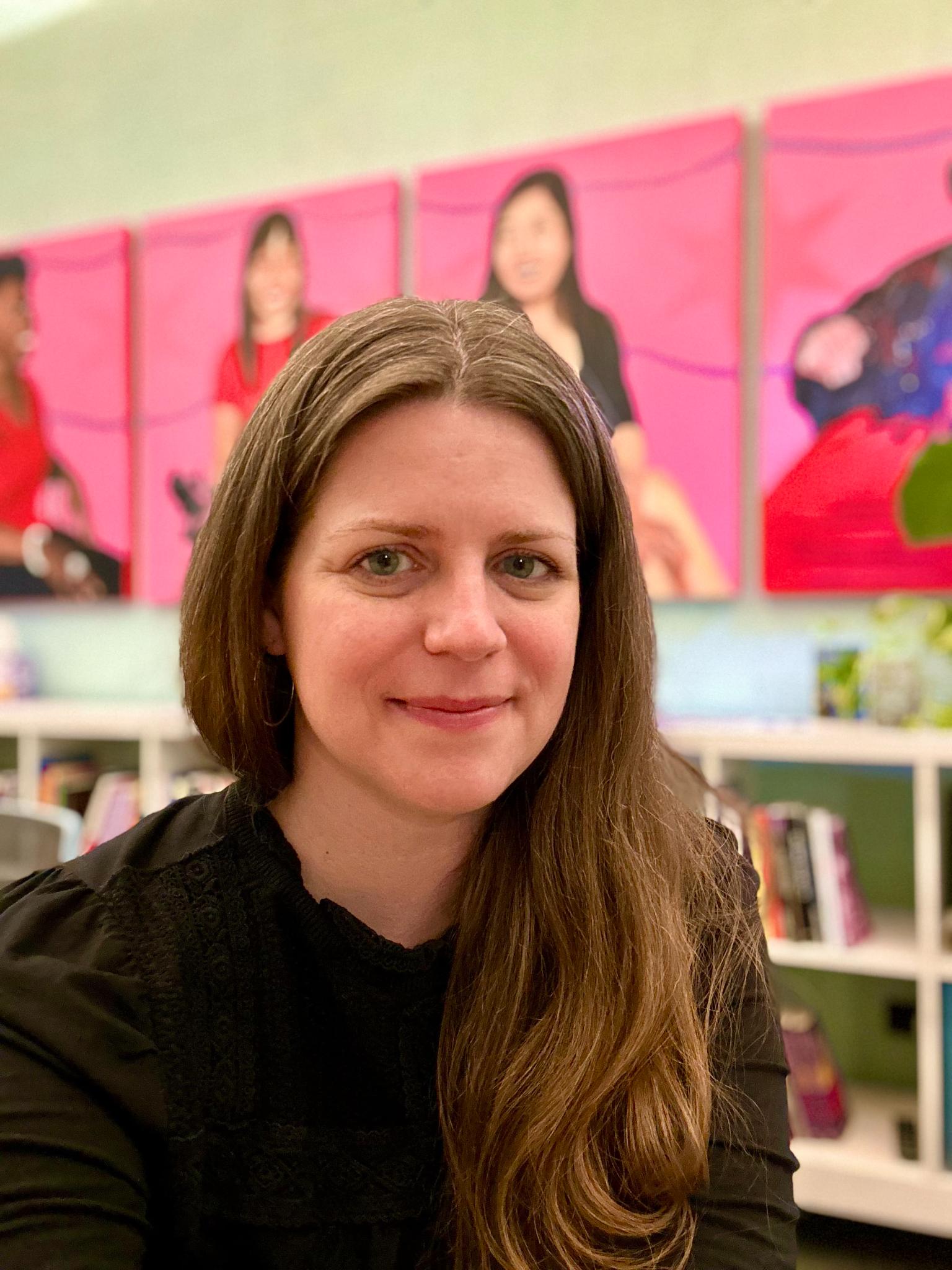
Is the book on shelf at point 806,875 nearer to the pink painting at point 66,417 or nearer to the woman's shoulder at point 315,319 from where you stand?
the woman's shoulder at point 315,319

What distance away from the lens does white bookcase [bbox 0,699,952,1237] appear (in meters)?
2.39

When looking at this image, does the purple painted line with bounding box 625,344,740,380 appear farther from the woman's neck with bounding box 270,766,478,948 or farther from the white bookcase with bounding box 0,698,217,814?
the woman's neck with bounding box 270,766,478,948

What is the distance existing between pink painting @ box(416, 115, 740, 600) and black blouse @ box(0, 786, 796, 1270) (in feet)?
6.26

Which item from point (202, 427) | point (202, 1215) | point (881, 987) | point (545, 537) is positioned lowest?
point (881, 987)

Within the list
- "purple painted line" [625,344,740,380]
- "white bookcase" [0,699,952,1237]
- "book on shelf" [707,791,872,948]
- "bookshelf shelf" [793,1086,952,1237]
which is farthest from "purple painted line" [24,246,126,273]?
"bookshelf shelf" [793,1086,952,1237]

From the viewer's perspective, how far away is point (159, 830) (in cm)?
113

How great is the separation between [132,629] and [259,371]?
3.00 ft

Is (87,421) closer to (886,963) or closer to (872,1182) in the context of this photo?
(886,963)

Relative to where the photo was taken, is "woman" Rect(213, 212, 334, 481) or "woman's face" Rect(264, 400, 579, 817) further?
"woman" Rect(213, 212, 334, 481)

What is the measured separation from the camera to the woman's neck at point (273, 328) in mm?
3438

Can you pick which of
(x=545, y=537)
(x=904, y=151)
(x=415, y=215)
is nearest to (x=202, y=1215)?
(x=545, y=537)

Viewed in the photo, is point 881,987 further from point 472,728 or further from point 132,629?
point 132,629

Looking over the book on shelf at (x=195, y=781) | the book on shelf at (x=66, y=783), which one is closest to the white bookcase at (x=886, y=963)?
the book on shelf at (x=195, y=781)

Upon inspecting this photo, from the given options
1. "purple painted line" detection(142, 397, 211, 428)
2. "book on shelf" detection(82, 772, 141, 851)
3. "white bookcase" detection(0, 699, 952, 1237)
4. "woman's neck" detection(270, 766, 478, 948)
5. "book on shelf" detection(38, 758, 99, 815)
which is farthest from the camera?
"purple painted line" detection(142, 397, 211, 428)
